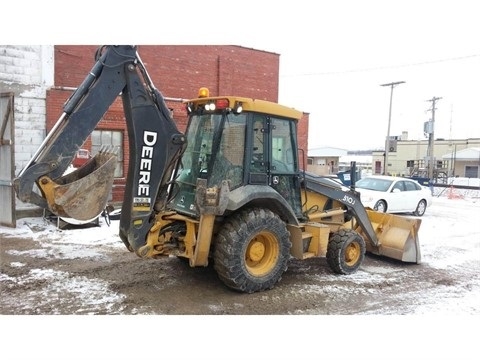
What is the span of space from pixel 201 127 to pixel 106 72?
143 cm

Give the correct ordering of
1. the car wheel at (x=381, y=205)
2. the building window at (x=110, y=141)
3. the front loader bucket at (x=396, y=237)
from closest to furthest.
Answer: the front loader bucket at (x=396, y=237) → the building window at (x=110, y=141) → the car wheel at (x=381, y=205)

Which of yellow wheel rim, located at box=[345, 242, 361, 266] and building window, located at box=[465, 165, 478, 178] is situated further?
building window, located at box=[465, 165, 478, 178]

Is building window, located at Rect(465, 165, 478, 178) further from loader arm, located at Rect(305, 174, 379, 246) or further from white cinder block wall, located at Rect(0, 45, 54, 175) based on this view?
white cinder block wall, located at Rect(0, 45, 54, 175)

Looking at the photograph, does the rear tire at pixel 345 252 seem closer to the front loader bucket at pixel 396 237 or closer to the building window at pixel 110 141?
the front loader bucket at pixel 396 237

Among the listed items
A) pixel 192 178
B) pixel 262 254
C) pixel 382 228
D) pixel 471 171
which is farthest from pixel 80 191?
pixel 471 171

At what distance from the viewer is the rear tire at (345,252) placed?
5.95 metres

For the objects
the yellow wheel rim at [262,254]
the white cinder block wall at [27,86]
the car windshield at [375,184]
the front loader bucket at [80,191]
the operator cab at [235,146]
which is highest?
the white cinder block wall at [27,86]

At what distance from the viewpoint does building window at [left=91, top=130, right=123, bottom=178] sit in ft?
Answer: 36.0

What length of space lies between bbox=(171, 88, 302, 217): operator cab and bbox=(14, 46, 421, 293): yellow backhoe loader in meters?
0.01

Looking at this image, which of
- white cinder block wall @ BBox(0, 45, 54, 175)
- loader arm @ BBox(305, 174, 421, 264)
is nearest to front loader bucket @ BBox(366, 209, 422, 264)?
loader arm @ BBox(305, 174, 421, 264)

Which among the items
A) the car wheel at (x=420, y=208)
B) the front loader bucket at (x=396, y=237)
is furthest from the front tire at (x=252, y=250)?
the car wheel at (x=420, y=208)

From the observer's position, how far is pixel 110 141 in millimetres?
11188

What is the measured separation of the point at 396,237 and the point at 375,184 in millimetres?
6534

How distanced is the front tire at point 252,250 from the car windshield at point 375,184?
8.49 metres
